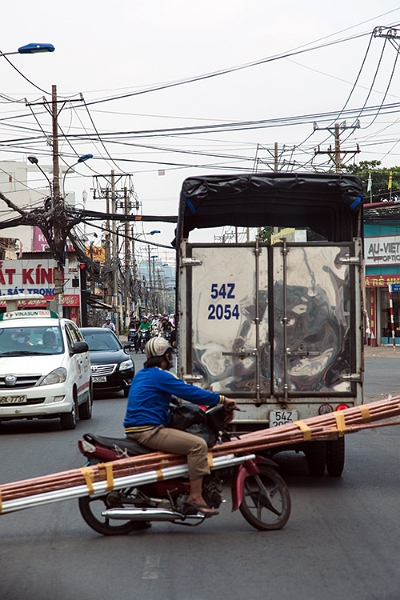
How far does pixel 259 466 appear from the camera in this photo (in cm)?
701

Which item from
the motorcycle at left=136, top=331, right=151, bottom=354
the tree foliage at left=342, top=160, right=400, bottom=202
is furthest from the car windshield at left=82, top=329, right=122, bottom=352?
the tree foliage at left=342, top=160, right=400, bottom=202

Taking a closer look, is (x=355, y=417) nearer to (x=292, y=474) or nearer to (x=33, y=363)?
(x=292, y=474)

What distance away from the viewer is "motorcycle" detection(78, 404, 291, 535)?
6.71 meters

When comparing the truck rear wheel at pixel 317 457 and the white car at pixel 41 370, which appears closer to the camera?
the truck rear wheel at pixel 317 457

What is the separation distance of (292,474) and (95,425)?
5777 mm

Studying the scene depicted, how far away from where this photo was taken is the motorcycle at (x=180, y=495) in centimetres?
671

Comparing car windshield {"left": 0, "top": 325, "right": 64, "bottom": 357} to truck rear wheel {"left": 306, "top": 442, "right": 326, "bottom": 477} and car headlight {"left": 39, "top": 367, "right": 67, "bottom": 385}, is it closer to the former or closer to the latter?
car headlight {"left": 39, "top": 367, "right": 67, "bottom": 385}

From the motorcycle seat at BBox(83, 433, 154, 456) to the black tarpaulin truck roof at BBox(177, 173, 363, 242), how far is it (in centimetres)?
326

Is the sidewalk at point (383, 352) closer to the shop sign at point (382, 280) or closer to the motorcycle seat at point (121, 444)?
the shop sign at point (382, 280)

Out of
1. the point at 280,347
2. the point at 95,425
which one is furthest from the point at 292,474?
the point at 95,425

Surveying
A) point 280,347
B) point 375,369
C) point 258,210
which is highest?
point 258,210

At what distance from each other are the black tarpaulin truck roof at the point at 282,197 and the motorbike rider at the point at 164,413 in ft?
9.21

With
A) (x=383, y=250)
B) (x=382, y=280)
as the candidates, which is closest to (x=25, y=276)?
(x=382, y=280)

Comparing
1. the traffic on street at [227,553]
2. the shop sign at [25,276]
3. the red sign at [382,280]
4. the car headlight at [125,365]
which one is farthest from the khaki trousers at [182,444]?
the red sign at [382,280]
